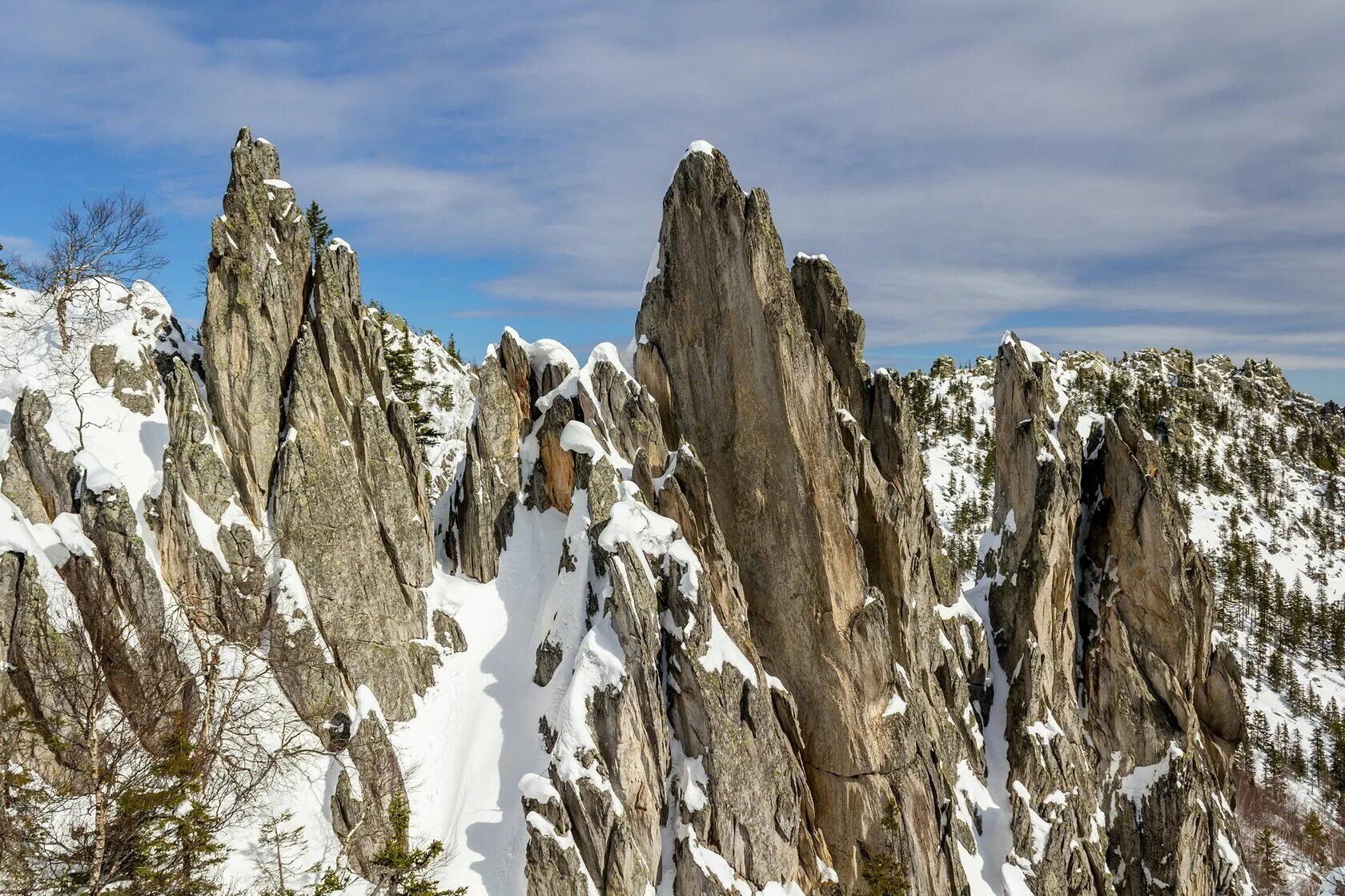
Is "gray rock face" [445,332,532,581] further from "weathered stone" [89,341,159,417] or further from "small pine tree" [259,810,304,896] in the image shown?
"weathered stone" [89,341,159,417]

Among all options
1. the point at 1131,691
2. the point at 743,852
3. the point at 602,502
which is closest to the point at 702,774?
the point at 743,852

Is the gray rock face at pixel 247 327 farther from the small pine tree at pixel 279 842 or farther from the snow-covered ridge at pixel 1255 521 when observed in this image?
the snow-covered ridge at pixel 1255 521

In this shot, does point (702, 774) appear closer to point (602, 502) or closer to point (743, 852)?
point (743, 852)

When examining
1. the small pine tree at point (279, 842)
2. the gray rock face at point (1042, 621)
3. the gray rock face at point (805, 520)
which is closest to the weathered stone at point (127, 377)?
the small pine tree at point (279, 842)

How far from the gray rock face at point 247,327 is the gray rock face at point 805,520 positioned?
567 inches

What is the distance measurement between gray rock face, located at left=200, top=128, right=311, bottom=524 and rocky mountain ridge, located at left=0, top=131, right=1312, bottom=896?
122mm

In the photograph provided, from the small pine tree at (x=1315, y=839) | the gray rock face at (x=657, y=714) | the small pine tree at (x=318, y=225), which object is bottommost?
the small pine tree at (x=1315, y=839)

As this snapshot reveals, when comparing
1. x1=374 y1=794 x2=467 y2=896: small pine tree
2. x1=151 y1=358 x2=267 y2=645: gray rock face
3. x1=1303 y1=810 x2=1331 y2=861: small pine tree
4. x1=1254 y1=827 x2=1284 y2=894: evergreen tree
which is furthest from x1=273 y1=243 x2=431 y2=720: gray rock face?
x1=1303 y1=810 x2=1331 y2=861: small pine tree

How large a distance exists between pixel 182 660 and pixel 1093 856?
122 ft

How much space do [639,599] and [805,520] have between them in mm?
7397

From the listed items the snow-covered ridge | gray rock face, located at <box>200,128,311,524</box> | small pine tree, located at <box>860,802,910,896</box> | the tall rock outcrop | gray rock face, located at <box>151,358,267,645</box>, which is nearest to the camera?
gray rock face, located at <box>151,358,267,645</box>

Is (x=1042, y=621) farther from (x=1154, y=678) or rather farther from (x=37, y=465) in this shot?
(x=37, y=465)

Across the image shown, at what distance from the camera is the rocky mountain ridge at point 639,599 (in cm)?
2216

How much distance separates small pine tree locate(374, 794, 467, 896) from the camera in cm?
1933
